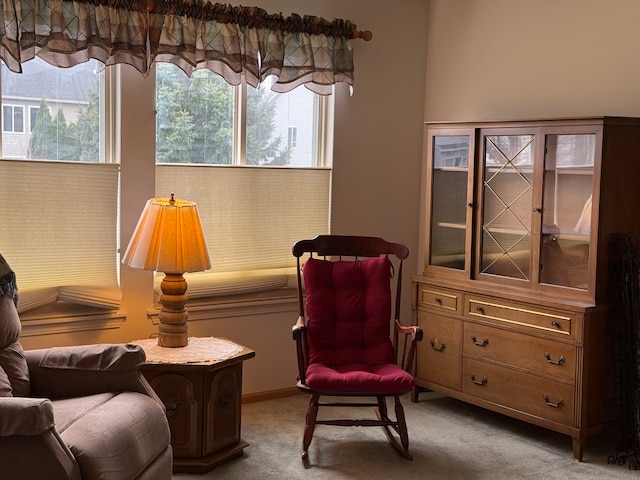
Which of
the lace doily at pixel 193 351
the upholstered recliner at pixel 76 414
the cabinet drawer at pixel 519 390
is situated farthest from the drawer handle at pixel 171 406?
the cabinet drawer at pixel 519 390

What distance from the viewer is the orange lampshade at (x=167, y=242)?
3672 millimetres

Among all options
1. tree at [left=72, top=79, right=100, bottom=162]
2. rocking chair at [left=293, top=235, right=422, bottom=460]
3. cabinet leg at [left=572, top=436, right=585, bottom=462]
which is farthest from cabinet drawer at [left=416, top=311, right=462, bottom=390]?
tree at [left=72, top=79, right=100, bottom=162]

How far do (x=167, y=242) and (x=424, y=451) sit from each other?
5.24ft

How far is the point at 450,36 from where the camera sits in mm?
4977

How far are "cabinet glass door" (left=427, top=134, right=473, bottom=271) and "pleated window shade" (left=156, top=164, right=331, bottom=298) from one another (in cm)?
64

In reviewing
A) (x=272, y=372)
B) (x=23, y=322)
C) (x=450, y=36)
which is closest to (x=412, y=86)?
(x=450, y=36)

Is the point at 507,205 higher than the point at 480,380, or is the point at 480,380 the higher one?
the point at 507,205

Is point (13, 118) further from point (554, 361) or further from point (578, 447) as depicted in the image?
point (578, 447)

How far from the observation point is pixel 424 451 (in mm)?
3988

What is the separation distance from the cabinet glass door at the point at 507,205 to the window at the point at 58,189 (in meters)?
1.93

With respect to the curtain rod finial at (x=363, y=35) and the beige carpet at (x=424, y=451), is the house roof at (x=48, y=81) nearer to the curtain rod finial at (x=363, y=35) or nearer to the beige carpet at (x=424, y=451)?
the curtain rod finial at (x=363, y=35)

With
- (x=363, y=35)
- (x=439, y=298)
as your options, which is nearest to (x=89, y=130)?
(x=363, y=35)

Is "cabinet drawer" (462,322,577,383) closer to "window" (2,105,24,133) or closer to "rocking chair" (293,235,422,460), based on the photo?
"rocking chair" (293,235,422,460)

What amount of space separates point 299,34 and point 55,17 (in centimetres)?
135
